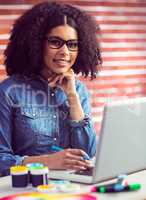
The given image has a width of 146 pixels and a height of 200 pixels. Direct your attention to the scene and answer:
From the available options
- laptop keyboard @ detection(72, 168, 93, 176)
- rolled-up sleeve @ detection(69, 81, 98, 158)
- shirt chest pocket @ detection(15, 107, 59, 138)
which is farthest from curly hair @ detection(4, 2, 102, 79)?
laptop keyboard @ detection(72, 168, 93, 176)

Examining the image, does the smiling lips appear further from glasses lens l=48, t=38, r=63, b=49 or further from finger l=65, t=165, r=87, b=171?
finger l=65, t=165, r=87, b=171

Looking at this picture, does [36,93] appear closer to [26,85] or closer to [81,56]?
[26,85]

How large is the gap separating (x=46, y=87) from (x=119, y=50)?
1451 millimetres

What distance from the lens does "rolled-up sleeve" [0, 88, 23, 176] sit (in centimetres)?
214

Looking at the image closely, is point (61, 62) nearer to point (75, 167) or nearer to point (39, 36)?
point (39, 36)

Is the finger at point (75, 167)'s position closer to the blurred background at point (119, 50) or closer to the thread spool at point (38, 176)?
the thread spool at point (38, 176)

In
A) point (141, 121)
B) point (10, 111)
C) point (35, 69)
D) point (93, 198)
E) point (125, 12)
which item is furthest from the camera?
point (125, 12)

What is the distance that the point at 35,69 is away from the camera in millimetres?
2480

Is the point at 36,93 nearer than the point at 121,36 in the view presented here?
Yes

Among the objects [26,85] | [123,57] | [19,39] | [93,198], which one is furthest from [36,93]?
[123,57]

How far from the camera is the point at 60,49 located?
7.93 ft

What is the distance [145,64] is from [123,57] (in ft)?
0.71

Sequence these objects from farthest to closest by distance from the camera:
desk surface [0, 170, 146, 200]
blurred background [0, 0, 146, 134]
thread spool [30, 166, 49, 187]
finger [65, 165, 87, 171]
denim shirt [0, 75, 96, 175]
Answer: blurred background [0, 0, 146, 134], denim shirt [0, 75, 96, 175], finger [65, 165, 87, 171], thread spool [30, 166, 49, 187], desk surface [0, 170, 146, 200]

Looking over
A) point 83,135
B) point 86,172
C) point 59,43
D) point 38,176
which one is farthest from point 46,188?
point 59,43
